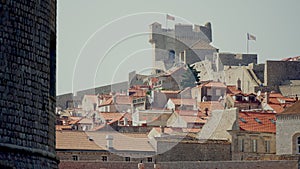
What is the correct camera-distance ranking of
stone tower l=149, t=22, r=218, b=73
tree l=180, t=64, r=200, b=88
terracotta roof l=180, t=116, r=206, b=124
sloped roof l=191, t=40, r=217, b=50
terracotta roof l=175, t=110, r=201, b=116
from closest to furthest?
terracotta roof l=180, t=116, r=206, b=124 < terracotta roof l=175, t=110, r=201, b=116 < tree l=180, t=64, r=200, b=88 < stone tower l=149, t=22, r=218, b=73 < sloped roof l=191, t=40, r=217, b=50

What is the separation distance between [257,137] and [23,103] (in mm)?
44766

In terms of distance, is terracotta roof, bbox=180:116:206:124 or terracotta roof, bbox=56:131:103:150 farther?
terracotta roof, bbox=180:116:206:124

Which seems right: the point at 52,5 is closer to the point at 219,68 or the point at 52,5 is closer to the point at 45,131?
the point at 45,131

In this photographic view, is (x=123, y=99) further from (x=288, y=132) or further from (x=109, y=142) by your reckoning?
(x=109, y=142)

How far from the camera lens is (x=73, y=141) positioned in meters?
47.6

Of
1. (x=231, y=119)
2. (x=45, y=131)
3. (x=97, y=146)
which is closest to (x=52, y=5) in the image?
(x=45, y=131)

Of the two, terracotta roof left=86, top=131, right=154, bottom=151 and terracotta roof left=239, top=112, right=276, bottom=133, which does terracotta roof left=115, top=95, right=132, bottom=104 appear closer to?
terracotta roof left=239, top=112, right=276, bottom=133

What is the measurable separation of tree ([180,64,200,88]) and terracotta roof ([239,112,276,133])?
3555 centimetres

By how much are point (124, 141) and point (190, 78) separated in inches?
1981

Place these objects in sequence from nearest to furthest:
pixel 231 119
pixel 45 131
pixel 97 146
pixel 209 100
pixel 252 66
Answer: pixel 45 131, pixel 97 146, pixel 231 119, pixel 209 100, pixel 252 66

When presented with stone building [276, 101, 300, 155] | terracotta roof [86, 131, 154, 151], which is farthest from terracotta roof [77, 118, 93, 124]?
stone building [276, 101, 300, 155]

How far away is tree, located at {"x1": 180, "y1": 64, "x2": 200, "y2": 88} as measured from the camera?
97.0 m

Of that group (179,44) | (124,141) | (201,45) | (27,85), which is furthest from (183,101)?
(27,85)

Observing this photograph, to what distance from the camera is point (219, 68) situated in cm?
10250
